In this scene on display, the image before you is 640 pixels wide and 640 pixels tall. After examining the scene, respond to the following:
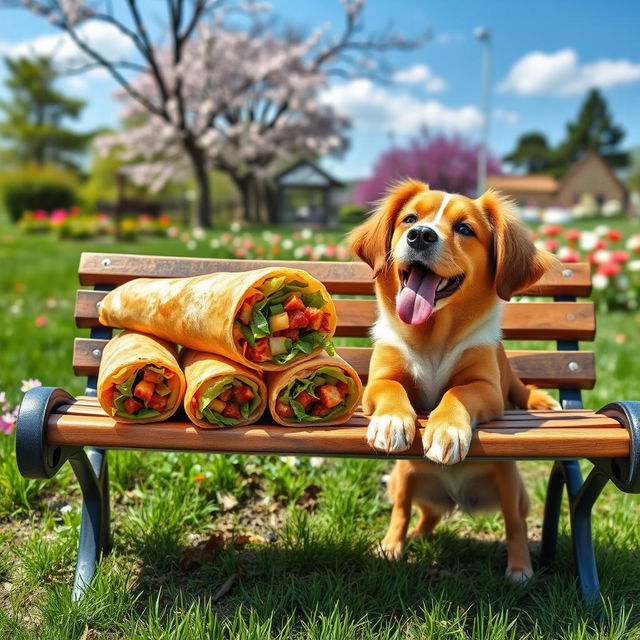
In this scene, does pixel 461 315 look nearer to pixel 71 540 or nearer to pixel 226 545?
pixel 226 545

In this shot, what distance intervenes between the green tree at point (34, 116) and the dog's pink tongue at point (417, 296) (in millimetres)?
61994

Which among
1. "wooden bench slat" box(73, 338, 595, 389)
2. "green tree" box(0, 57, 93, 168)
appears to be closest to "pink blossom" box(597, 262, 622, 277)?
"wooden bench slat" box(73, 338, 595, 389)

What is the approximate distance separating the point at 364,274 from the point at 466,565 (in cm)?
133

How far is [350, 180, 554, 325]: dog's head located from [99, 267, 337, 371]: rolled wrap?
37 centimetres

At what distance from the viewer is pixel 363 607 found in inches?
94.4

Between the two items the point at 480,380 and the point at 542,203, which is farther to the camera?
the point at 542,203

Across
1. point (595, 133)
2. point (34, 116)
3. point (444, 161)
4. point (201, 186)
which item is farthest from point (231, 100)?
point (595, 133)

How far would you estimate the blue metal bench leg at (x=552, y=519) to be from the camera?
283 centimetres

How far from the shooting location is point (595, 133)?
87.1 meters

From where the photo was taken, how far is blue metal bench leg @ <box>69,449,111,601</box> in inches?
96.2

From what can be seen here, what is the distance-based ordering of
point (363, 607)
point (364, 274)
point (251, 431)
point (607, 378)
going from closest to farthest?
point (251, 431)
point (363, 607)
point (364, 274)
point (607, 378)

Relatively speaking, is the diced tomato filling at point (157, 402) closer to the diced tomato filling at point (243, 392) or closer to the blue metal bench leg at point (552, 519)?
the diced tomato filling at point (243, 392)

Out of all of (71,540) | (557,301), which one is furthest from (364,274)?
(71,540)

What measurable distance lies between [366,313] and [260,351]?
1096 mm
